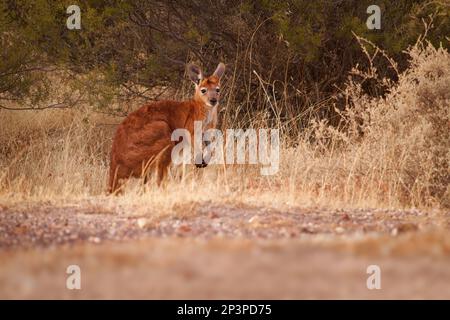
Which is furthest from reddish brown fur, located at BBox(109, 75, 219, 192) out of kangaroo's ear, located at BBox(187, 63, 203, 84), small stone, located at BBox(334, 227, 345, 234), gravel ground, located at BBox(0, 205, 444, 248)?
small stone, located at BBox(334, 227, 345, 234)

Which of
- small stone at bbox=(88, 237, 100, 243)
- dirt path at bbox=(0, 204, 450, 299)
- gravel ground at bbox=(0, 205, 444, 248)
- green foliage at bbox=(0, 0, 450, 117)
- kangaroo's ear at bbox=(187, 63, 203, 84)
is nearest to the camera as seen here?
dirt path at bbox=(0, 204, 450, 299)

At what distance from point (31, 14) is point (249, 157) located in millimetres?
3851

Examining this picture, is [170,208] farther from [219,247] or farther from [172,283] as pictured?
[172,283]

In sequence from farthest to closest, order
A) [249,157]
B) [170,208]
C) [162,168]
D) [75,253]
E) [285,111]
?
[285,111] < [249,157] < [162,168] < [170,208] < [75,253]

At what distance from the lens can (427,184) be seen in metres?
9.39

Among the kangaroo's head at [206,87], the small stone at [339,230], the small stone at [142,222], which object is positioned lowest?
the small stone at [339,230]

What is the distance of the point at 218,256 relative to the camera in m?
5.47

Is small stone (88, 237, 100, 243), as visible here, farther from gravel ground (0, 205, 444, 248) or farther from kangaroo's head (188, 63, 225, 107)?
kangaroo's head (188, 63, 225, 107)

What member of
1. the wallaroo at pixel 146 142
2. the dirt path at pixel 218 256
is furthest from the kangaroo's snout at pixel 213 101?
the dirt path at pixel 218 256

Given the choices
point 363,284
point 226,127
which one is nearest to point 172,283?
point 363,284

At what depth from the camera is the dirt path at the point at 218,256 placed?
500 cm

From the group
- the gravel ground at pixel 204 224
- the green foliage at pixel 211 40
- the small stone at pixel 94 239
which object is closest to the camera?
the small stone at pixel 94 239

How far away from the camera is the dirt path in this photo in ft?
16.4

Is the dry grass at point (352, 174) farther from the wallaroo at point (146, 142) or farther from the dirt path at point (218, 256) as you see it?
the dirt path at point (218, 256)
